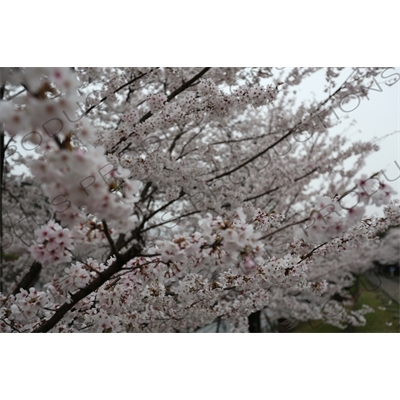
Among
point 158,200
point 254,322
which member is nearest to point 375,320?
point 254,322

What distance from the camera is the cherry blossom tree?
0.72 metres

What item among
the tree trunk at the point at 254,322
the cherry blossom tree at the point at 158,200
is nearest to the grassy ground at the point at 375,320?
the tree trunk at the point at 254,322

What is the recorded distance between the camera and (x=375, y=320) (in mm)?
5535

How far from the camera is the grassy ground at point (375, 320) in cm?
495

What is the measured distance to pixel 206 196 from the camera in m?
2.52

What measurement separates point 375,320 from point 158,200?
14.3ft

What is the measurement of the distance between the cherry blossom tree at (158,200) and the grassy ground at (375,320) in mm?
1219

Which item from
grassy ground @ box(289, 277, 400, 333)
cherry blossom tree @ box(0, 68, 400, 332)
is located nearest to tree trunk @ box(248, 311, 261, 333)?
cherry blossom tree @ box(0, 68, 400, 332)

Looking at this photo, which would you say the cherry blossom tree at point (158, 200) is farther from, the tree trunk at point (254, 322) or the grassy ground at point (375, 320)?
the grassy ground at point (375, 320)

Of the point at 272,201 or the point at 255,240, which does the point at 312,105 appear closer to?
the point at 272,201

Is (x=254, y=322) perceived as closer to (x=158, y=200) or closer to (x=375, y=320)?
(x=158, y=200)

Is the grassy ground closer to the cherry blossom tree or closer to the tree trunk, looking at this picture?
the tree trunk

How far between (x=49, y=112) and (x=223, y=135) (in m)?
2.87

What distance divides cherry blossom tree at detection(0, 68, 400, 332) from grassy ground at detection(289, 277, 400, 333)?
4.00ft
